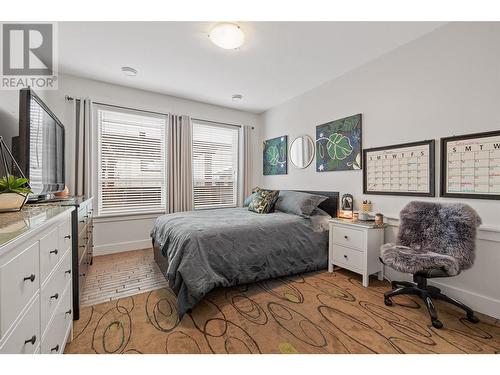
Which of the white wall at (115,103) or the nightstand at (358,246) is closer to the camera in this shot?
the nightstand at (358,246)

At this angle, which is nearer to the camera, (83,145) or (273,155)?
(83,145)

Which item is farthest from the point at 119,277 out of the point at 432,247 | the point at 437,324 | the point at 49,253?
the point at 432,247

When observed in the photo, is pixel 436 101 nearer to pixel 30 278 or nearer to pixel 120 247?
pixel 30 278

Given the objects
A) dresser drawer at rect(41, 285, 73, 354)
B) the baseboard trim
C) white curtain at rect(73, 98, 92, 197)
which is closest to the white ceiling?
white curtain at rect(73, 98, 92, 197)

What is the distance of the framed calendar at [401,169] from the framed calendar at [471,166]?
0.10 m

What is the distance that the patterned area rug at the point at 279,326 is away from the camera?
4.69 ft

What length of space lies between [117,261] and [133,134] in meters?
1.92

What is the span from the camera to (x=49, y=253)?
1.04 metres

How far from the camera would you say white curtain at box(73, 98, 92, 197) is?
A: 3051mm

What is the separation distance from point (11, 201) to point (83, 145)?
2.22m

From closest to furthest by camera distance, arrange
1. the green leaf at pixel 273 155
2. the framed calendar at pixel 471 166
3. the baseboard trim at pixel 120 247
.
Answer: the framed calendar at pixel 471 166
the baseboard trim at pixel 120 247
the green leaf at pixel 273 155

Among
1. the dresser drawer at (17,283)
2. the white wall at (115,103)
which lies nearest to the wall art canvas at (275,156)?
the white wall at (115,103)

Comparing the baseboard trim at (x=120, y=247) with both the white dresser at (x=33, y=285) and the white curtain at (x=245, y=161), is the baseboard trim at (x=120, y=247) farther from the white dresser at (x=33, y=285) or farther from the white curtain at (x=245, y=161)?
the white dresser at (x=33, y=285)
